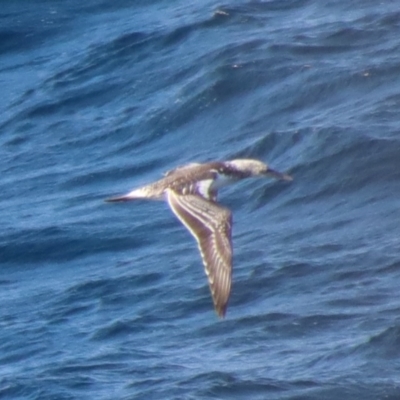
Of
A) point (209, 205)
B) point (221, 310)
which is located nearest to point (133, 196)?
point (209, 205)

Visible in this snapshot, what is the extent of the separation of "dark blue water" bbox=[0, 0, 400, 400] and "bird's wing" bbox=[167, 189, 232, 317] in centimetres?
254

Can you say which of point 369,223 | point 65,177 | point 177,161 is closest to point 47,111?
point 65,177

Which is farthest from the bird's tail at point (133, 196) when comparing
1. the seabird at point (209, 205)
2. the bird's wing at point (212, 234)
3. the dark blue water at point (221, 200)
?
the dark blue water at point (221, 200)

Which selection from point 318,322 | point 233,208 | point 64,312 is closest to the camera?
point 318,322

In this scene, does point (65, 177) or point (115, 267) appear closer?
point (115, 267)

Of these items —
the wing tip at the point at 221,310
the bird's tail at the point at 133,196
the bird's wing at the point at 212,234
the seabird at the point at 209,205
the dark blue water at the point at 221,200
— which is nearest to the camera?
the wing tip at the point at 221,310

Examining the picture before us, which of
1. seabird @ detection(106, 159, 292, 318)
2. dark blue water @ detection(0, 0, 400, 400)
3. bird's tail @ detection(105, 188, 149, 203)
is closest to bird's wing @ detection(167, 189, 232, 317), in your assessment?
seabird @ detection(106, 159, 292, 318)

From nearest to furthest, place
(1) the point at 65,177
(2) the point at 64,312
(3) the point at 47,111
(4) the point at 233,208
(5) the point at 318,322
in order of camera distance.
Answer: (5) the point at 318,322 → (2) the point at 64,312 → (4) the point at 233,208 → (1) the point at 65,177 → (3) the point at 47,111

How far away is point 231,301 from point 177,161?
409 centimetres

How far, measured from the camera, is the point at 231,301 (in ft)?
48.3

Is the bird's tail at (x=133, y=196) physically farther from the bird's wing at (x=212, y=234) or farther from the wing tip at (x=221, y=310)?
the wing tip at (x=221, y=310)

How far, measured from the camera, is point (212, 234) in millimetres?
10328

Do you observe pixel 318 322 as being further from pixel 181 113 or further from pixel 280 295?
Answer: pixel 181 113

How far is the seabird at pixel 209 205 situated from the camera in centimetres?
994
